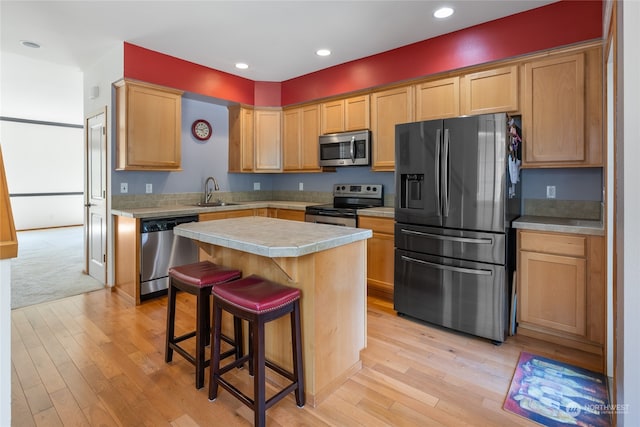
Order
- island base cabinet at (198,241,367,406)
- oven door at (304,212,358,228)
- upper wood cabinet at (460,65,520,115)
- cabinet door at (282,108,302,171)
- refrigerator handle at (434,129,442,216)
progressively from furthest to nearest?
cabinet door at (282,108,302,171)
oven door at (304,212,358,228)
upper wood cabinet at (460,65,520,115)
refrigerator handle at (434,129,442,216)
island base cabinet at (198,241,367,406)

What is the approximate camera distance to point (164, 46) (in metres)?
3.59

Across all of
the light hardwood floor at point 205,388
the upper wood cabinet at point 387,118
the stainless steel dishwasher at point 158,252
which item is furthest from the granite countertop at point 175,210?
the upper wood cabinet at point 387,118

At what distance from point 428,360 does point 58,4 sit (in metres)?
3.99

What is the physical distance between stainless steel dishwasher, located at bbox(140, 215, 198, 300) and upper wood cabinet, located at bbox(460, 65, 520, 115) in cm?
309

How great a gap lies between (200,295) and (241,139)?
3.15 meters

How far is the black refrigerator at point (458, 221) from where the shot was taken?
2.55 m

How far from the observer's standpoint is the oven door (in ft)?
12.0

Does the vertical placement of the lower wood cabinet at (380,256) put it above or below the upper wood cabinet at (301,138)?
below

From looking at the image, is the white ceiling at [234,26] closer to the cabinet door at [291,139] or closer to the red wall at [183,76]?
the red wall at [183,76]

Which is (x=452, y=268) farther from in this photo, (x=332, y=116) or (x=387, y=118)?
(x=332, y=116)

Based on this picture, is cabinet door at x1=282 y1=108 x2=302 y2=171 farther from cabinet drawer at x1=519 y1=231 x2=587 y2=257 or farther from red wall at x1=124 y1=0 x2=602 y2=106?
cabinet drawer at x1=519 y1=231 x2=587 y2=257

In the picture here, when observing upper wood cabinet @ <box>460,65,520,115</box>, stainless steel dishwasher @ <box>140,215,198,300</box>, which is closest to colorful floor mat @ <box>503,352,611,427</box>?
upper wood cabinet @ <box>460,65,520,115</box>

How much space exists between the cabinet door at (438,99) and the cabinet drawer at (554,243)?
1339 mm

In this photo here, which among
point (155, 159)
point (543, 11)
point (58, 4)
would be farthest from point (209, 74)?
point (543, 11)
